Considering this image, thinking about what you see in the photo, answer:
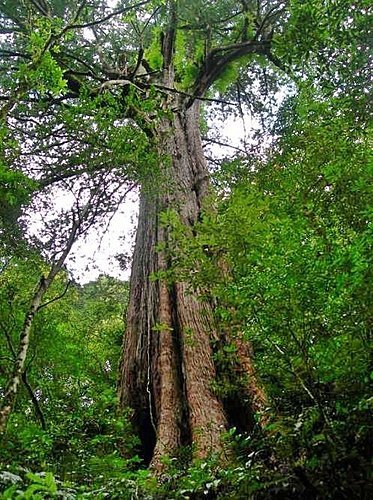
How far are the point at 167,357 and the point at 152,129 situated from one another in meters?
3.40

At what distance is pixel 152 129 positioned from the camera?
6.63 metres

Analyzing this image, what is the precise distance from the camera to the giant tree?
3.88m

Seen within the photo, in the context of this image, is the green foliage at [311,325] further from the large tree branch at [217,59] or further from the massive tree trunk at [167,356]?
the large tree branch at [217,59]

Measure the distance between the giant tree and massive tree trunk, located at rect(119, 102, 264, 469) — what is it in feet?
0.04

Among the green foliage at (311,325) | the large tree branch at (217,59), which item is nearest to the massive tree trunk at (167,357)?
the green foliage at (311,325)

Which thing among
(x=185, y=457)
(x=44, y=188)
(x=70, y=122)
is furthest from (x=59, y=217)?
(x=185, y=457)

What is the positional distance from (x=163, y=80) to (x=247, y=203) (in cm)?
618

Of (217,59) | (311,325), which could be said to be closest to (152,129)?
(217,59)

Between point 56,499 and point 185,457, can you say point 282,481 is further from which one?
point 185,457

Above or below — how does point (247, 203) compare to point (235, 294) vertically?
above

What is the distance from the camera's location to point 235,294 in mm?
2559

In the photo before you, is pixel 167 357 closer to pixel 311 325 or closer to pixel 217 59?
pixel 311 325

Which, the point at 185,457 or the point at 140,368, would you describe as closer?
the point at 185,457

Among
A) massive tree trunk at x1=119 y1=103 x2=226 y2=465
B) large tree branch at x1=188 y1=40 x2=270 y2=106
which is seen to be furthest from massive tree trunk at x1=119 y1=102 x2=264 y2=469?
large tree branch at x1=188 y1=40 x2=270 y2=106
